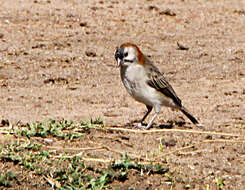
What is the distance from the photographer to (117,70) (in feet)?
37.2

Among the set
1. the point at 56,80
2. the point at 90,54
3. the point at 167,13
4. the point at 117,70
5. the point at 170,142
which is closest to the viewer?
the point at 170,142

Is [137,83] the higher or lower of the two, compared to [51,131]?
higher

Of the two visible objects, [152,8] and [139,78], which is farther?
[152,8]

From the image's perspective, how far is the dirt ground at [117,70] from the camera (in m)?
6.52

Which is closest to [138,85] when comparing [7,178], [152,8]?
[7,178]

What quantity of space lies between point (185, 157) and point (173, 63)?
5.65 meters

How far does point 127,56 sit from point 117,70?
389cm

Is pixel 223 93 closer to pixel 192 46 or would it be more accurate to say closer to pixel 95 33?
pixel 192 46

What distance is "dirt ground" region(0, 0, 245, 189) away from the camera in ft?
21.4

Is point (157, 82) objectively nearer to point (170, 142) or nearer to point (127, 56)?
point (127, 56)

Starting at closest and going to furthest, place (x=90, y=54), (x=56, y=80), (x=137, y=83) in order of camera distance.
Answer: (x=137, y=83)
(x=56, y=80)
(x=90, y=54)

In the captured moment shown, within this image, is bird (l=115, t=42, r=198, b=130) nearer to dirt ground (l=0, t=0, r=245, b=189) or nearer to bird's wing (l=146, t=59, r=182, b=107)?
bird's wing (l=146, t=59, r=182, b=107)

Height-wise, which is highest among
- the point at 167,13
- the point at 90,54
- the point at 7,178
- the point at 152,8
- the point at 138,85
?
the point at 152,8

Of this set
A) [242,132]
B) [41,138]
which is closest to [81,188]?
[41,138]
